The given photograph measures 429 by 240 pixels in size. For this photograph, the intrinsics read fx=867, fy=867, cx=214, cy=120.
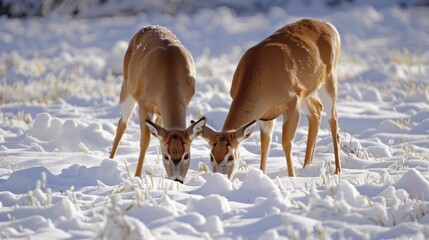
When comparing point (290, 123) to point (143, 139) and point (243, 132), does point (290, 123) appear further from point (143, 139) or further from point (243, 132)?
point (143, 139)

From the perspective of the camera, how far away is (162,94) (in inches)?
347

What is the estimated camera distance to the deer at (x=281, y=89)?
8047mm

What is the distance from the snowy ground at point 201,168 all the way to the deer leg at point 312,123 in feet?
0.48

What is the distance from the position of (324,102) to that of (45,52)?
1485cm

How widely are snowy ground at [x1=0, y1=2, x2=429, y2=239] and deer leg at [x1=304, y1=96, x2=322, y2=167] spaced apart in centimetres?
15

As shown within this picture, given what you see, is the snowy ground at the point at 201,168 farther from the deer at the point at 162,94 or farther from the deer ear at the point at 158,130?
the deer ear at the point at 158,130

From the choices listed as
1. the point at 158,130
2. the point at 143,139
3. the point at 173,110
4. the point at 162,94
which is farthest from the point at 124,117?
the point at 158,130

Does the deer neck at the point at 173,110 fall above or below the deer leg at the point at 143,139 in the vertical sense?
above

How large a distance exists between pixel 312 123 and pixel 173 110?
6.86 ft

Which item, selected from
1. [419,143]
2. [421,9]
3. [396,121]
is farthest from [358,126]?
[421,9]

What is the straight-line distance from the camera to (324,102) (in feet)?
32.3

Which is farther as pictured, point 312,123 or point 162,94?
point 312,123

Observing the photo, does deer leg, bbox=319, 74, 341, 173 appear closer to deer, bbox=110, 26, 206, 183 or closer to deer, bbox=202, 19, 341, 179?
deer, bbox=202, 19, 341, 179

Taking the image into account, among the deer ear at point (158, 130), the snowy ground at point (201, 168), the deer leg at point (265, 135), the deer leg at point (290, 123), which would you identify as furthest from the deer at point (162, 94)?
the deer leg at point (290, 123)
